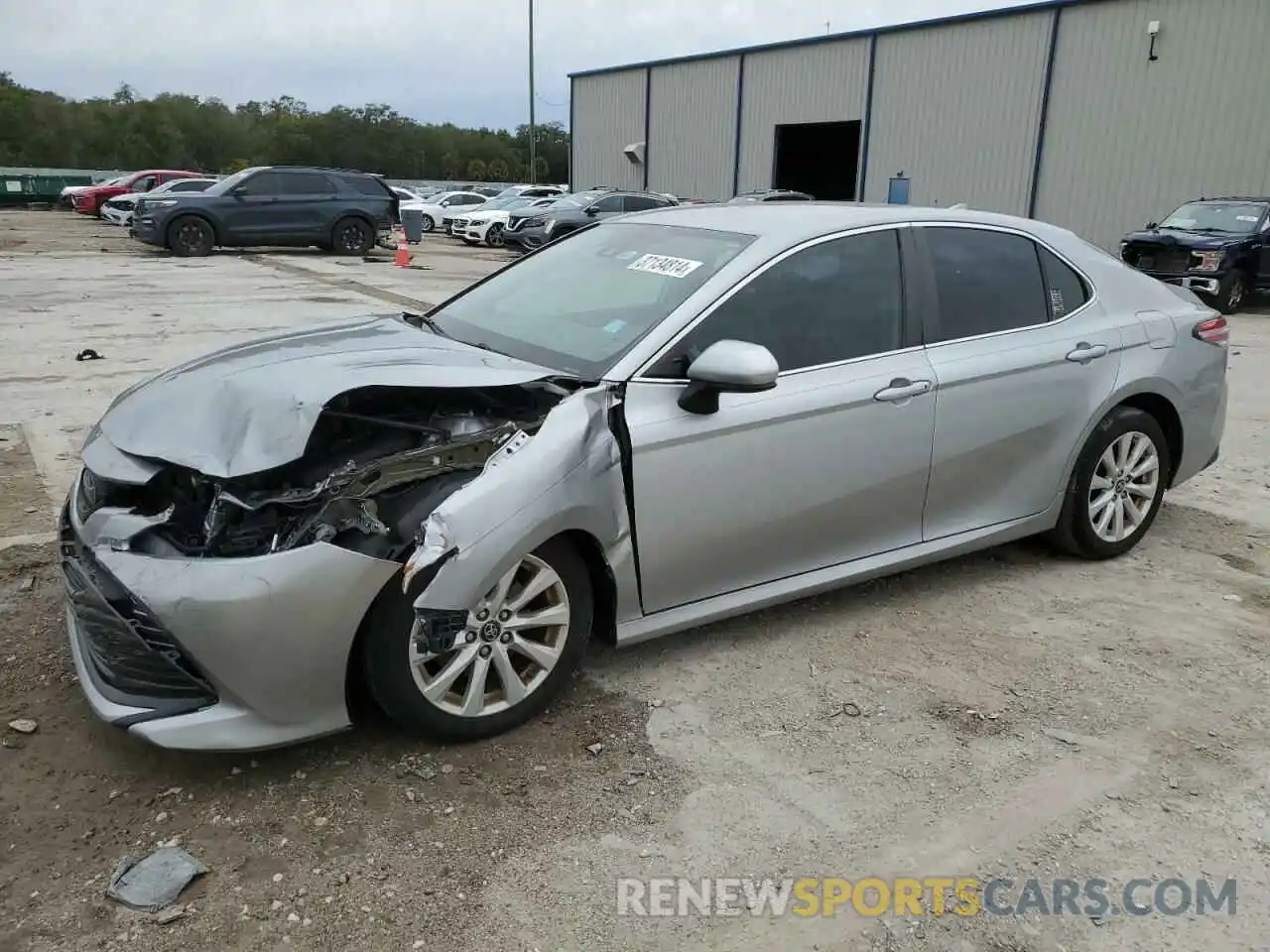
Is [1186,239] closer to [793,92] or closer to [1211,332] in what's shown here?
[1211,332]

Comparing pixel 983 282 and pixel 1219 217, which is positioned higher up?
pixel 1219 217

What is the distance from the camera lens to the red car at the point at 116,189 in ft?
99.1

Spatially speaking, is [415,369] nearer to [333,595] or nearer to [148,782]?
[333,595]

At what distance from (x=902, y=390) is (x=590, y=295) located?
1.23 m

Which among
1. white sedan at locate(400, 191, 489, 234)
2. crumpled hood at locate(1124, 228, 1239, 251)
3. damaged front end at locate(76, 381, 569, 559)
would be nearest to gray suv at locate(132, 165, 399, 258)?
white sedan at locate(400, 191, 489, 234)

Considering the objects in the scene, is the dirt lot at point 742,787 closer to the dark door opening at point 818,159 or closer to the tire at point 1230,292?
the tire at point 1230,292

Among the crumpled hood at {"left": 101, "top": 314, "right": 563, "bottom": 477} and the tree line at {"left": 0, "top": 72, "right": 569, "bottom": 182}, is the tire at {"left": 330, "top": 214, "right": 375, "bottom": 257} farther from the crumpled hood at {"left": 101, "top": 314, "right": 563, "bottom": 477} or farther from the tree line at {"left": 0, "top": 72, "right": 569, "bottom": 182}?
the tree line at {"left": 0, "top": 72, "right": 569, "bottom": 182}

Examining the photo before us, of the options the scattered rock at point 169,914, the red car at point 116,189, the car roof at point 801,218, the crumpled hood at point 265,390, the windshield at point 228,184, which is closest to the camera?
the scattered rock at point 169,914

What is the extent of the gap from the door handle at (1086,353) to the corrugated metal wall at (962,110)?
70.8ft

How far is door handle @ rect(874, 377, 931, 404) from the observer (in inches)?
145

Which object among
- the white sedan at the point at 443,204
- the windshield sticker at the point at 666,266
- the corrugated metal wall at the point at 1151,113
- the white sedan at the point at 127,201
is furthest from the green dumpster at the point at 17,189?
the windshield sticker at the point at 666,266

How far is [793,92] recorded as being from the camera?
29.1 metres

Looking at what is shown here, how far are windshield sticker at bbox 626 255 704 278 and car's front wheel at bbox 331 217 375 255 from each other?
18045 millimetres

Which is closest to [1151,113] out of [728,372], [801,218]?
[801,218]
